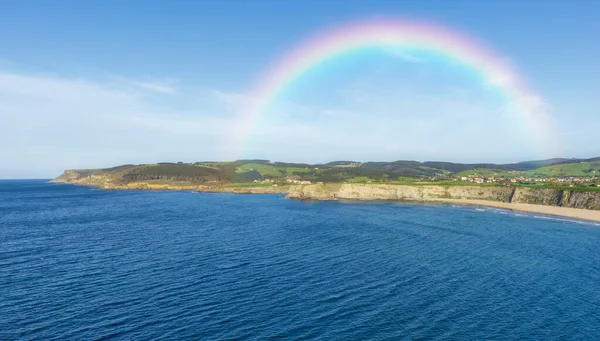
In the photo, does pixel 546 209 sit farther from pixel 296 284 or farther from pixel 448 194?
pixel 296 284

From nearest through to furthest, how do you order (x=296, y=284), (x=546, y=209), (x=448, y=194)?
(x=296, y=284) → (x=546, y=209) → (x=448, y=194)

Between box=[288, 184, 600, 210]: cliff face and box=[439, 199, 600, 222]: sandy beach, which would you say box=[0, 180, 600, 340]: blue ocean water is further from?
box=[288, 184, 600, 210]: cliff face

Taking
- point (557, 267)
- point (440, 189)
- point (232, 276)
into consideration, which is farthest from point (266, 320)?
point (440, 189)

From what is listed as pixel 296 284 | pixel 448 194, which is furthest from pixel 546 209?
pixel 296 284

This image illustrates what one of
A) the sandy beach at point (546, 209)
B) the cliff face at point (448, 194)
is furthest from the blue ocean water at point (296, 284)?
the cliff face at point (448, 194)

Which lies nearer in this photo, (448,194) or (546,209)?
(546,209)

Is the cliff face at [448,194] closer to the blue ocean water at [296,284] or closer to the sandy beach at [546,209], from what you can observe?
the sandy beach at [546,209]
